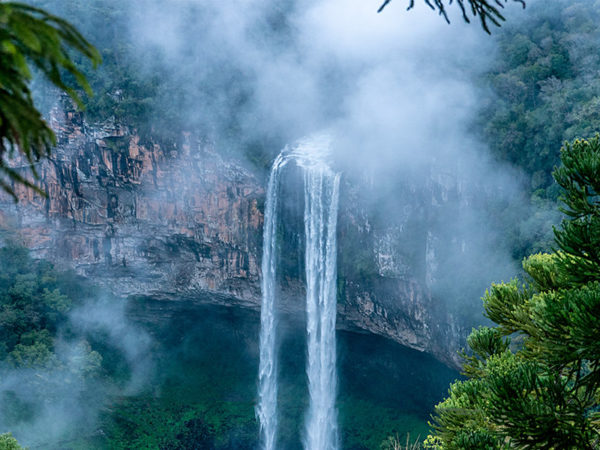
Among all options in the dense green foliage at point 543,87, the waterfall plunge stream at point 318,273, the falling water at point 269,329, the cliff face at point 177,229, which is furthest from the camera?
the falling water at point 269,329

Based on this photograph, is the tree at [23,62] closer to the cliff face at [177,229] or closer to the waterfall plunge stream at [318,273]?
the waterfall plunge stream at [318,273]

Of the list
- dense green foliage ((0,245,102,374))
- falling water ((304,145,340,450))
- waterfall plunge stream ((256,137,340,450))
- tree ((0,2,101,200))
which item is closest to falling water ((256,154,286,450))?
waterfall plunge stream ((256,137,340,450))

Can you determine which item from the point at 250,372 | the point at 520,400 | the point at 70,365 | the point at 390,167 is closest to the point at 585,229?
the point at 520,400

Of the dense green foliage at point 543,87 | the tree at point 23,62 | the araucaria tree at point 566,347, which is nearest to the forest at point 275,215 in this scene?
the dense green foliage at point 543,87

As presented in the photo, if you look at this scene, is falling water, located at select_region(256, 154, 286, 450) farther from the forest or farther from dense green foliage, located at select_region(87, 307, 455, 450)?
dense green foliage, located at select_region(87, 307, 455, 450)

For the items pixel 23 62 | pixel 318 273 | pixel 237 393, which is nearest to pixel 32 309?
pixel 237 393

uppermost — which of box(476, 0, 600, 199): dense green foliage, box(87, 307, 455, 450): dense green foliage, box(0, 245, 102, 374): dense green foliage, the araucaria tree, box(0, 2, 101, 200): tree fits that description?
box(476, 0, 600, 199): dense green foliage

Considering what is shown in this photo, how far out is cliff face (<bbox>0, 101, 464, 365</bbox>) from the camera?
15711mm

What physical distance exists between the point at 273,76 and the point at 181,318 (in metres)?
9.04

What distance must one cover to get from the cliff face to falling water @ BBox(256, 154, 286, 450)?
440mm

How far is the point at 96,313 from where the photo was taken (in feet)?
58.2

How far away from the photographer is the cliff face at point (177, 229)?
15.7 meters

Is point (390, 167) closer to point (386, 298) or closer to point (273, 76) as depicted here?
point (386, 298)

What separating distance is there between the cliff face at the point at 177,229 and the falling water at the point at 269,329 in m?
0.44
